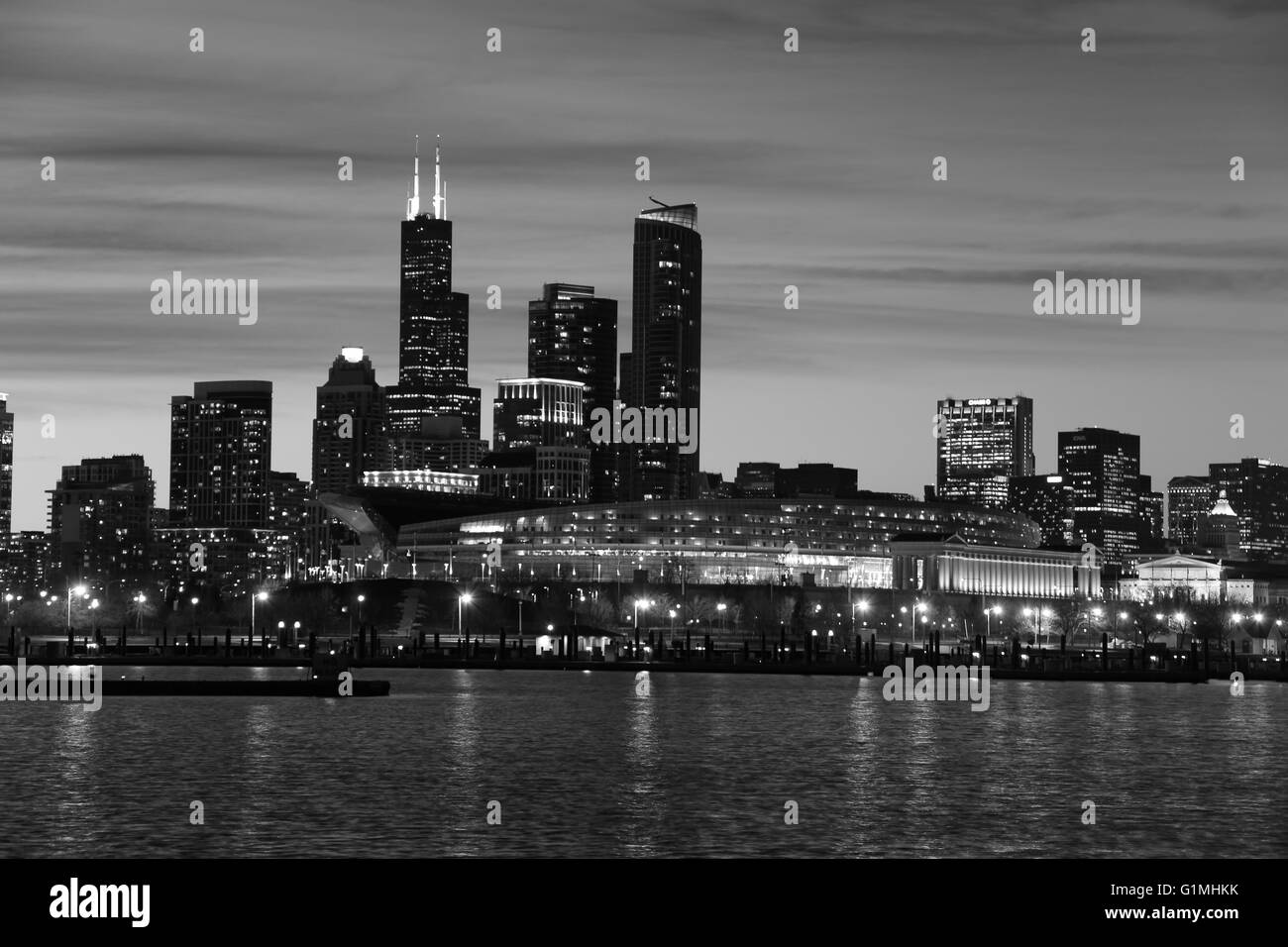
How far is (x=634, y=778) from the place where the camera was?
56.1 meters

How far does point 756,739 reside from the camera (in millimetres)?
69000

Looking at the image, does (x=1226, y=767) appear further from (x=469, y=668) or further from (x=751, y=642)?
(x=751, y=642)

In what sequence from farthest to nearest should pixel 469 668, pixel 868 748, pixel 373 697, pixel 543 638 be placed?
pixel 543 638 < pixel 469 668 < pixel 373 697 < pixel 868 748

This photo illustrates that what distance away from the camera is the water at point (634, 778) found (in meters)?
43.6

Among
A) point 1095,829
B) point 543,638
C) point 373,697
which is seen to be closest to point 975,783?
point 1095,829

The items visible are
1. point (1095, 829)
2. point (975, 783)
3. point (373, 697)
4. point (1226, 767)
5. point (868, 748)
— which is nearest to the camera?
point (1095, 829)

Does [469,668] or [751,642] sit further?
[751,642]

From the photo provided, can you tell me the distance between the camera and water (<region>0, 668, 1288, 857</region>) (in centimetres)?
4356

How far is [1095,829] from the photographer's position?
46.3m
